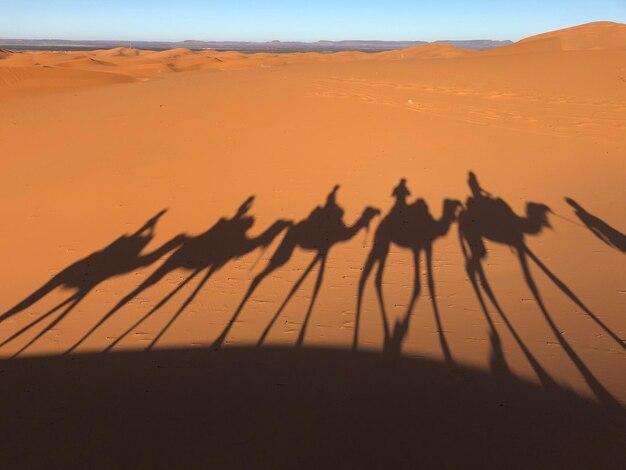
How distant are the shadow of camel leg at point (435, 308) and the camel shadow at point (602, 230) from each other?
2802 millimetres

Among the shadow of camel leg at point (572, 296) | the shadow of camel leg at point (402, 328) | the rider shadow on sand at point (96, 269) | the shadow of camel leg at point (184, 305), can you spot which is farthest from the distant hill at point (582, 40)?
the shadow of camel leg at point (184, 305)

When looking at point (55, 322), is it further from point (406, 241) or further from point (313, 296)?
point (406, 241)

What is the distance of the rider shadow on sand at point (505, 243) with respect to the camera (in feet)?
15.5

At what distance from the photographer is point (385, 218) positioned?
863 cm

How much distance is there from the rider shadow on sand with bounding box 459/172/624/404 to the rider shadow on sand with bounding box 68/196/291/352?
3129 mm

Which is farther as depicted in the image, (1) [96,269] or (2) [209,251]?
(2) [209,251]

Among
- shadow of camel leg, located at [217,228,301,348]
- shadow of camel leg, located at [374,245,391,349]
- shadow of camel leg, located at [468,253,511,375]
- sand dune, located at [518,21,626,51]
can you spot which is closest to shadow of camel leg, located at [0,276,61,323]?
shadow of camel leg, located at [217,228,301,348]

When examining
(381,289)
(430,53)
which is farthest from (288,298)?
(430,53)

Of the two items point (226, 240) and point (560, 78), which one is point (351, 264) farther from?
point (560, 78)

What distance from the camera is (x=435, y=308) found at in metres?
5.85

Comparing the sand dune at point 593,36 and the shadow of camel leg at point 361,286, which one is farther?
the sand dune at point 593,36

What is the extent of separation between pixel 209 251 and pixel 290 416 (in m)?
4.01

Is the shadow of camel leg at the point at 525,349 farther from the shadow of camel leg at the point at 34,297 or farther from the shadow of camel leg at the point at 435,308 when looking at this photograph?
the shadow of camel leg at the point at 34,297

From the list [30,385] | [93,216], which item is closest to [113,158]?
[93,216]
